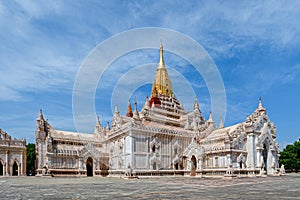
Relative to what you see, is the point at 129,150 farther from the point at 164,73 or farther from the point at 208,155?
the point at 164,73

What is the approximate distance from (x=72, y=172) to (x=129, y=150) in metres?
12.6

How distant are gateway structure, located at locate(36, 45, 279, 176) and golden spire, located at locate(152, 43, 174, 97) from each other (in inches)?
261

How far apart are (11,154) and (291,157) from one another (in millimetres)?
63694

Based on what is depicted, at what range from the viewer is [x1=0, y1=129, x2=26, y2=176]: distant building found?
56.5 meters

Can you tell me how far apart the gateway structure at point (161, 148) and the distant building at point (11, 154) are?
22.7 feet

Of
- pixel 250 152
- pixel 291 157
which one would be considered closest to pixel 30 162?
pixel 250 152

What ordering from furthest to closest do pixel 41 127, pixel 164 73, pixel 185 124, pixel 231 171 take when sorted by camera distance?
1. pixel 164 73
2. pixel 185 124
3. pixel 41 127
4. pixel 231 171

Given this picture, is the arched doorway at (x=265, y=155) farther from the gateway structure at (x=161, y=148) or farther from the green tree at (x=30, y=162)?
the green tree at (x=30, y=162)

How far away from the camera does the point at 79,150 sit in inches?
2109

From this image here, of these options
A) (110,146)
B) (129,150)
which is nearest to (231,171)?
(129,150)

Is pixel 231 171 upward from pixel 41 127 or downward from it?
downward

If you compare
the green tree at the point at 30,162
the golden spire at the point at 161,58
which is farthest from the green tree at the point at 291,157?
the green tree at the point at 30,162

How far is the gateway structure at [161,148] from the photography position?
46344 millimetres

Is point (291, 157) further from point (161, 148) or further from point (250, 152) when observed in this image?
point (161, 148)
